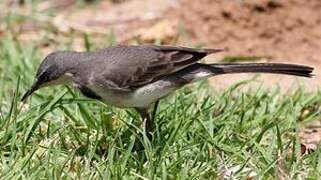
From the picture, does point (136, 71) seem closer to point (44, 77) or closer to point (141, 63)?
point (141, 63)

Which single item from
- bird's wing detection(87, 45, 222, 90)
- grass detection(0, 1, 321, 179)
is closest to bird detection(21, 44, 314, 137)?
bird's wing detection(87, 45, 222, 90)

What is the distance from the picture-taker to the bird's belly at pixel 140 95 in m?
5.89

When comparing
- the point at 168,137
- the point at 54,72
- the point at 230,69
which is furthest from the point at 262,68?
the point at 54,72

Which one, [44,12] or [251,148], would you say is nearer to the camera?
[251,148]

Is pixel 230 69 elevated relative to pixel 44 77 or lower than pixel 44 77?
elevated

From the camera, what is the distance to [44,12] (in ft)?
29.9

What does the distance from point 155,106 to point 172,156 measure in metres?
0.61

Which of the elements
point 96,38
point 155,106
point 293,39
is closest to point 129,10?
point 96,38

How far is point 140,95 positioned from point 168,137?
313mm

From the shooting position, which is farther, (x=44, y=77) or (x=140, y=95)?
(x=44, y=77)

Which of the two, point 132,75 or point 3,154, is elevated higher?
point 132,75

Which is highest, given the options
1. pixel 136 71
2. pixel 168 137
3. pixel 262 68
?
pixel 262 68

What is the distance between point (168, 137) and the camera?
236 inches

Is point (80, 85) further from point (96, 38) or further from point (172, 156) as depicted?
point (96, 38)
